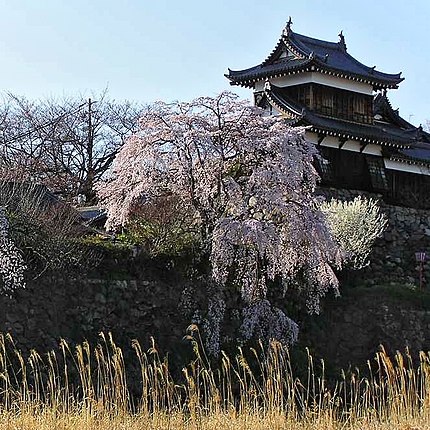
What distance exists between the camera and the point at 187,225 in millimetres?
12422

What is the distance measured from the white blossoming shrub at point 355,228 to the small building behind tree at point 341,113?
1549 millimetres

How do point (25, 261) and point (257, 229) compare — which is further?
point (257, 229)

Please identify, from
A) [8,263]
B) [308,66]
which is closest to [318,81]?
[308,66]

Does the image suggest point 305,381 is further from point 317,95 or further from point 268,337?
point 317,95

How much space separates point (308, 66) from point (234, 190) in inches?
291

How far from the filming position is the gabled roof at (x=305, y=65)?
60.1 feet

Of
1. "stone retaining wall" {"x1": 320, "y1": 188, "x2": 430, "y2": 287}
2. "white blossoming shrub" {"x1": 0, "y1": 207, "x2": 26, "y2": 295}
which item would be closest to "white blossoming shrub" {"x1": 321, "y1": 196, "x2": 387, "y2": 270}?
"stone retaining wall" {"x1": 320, "y1": 188, "x2": 430, "y2": 287}

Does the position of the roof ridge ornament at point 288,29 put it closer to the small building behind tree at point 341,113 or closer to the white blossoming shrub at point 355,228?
the small building behind tree at point 341,113

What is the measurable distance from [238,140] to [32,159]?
12.8 metres

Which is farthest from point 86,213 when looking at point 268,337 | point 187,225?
point 268,337

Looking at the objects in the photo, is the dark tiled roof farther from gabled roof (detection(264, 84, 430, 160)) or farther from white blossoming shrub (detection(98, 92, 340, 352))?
white blossoming shrub (detection(98, 92, 340, 352))

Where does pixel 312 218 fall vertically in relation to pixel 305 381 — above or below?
above

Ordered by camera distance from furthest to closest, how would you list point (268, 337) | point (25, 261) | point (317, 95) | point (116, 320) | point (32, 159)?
point (32, 159), point (317, 95), point (268, 337), point (116, 320), point (25, 261)

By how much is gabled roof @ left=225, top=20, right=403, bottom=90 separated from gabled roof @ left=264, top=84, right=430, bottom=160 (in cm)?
69
